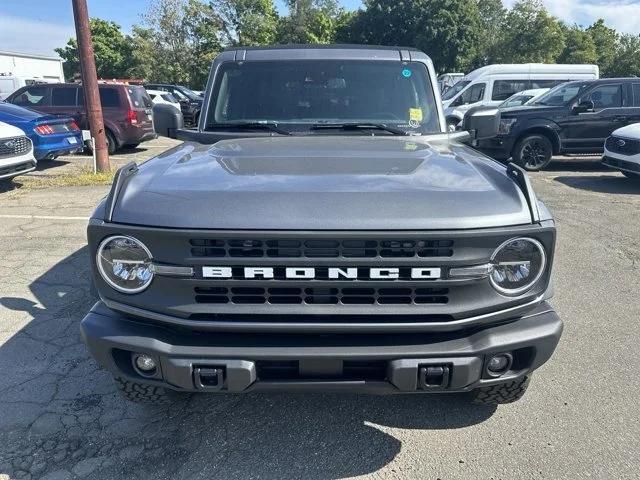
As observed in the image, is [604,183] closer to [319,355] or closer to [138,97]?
[319,355]

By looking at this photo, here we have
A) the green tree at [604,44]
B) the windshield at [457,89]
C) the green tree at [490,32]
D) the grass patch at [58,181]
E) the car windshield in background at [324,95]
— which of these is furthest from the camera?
the green tree at [604,44]

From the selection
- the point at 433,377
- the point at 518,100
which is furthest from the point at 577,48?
the point at 433,377

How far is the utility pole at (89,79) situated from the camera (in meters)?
9.63

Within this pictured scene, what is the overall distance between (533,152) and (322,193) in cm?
1033

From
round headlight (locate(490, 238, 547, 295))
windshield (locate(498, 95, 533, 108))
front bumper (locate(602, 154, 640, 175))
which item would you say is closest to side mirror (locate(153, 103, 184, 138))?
round headlight (locate(490, 238, 547, 295))

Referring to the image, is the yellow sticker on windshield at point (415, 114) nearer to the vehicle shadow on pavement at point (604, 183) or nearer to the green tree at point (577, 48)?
the vehicle shadow on pavement at point (604, 183)

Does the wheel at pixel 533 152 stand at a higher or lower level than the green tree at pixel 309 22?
lower

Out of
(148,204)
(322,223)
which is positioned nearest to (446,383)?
(322,223)

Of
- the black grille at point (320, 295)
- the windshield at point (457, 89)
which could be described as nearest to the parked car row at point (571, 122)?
the windshield at point (457, 89)

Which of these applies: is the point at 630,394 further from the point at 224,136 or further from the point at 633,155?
the point at 633,155

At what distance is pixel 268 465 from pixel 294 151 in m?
1.61

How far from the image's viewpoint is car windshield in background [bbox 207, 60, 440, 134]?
140 inches

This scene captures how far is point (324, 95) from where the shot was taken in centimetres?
361

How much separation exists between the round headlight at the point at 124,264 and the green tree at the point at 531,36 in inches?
1730
